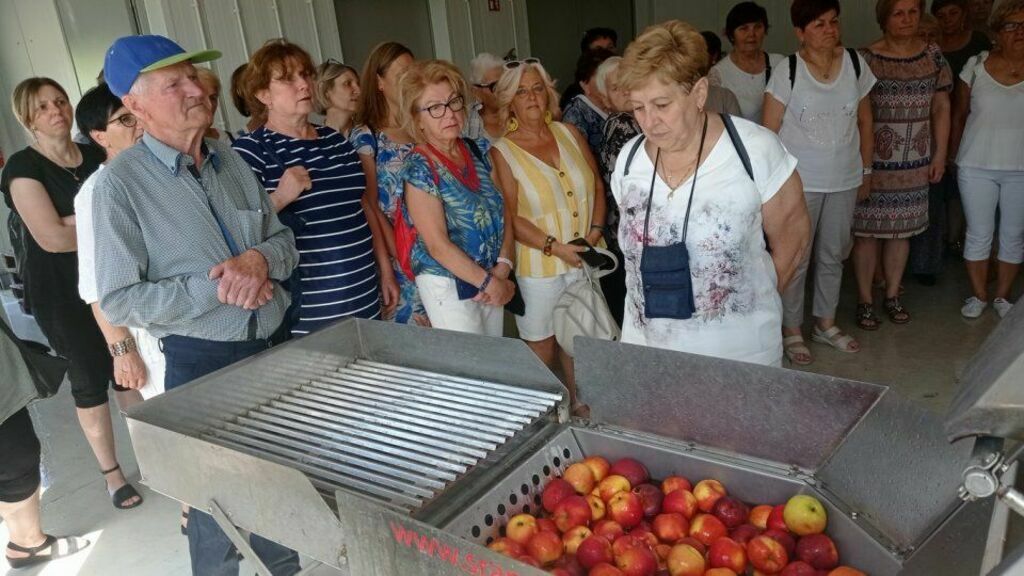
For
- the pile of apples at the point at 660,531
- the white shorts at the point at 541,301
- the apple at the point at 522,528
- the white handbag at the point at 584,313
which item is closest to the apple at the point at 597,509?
the pile of apples at the point at 660,531

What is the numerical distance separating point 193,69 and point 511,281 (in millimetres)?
1276

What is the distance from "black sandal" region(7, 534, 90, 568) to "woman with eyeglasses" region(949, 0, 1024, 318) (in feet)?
13.8

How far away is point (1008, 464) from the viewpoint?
83 cm

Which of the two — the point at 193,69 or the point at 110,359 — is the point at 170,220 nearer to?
the point at 193,69

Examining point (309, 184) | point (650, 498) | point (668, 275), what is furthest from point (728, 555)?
point (309, 184)

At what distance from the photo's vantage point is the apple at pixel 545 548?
130 centimetres

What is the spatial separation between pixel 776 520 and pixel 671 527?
184 mm

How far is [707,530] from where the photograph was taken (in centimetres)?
133

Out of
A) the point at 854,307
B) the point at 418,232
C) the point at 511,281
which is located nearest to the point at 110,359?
the point at 418,232

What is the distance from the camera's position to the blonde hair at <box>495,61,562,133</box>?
283 cm

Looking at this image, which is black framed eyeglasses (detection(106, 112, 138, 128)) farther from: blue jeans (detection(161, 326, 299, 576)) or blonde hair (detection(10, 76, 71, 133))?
blue jeans (detection(161, 326, 299, 576))

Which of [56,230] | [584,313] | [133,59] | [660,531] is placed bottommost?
[584,313]

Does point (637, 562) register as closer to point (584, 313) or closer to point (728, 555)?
point (728, 555)

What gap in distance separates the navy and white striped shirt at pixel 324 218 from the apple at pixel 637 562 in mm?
1421
